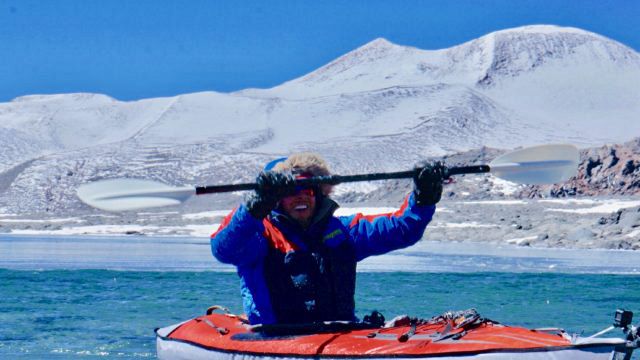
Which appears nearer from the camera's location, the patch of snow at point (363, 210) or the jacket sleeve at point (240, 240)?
the jacket sleeve at point (240, 240)

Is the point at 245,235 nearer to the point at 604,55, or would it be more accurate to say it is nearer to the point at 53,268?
the point at 53,268

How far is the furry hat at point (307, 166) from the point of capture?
20.1 feet

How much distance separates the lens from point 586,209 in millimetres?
49875

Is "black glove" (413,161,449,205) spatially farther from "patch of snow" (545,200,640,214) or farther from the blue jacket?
"patch of snow" (545,200,640,214)

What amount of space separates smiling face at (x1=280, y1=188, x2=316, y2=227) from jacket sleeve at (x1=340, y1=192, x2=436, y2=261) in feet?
1.11

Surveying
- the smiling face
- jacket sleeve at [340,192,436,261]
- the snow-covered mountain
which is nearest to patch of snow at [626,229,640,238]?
jacket sleeve at [340,192,436,261]

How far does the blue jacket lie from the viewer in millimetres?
6051

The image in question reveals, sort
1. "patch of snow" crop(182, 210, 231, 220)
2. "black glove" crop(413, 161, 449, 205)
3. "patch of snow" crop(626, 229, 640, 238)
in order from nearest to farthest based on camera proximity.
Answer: "black glove" crop(413, 161, 449, 205), "patch of snow" crop(626, 229, 640, 238), "patch of snow" crop(182, 210, 231, 220)

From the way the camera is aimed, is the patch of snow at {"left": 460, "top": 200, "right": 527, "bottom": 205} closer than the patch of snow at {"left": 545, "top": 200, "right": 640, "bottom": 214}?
No

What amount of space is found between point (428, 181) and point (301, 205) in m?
0.73

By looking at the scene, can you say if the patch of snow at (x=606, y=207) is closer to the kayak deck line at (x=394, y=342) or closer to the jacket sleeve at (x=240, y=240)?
the kayak deck line at (x=394, y=342)

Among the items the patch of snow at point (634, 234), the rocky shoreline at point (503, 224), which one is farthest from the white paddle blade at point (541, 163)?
the patch of snow at point (634, 234)

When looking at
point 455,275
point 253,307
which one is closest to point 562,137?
point 455,275

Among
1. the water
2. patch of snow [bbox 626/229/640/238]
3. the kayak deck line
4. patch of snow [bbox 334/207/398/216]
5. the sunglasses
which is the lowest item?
patch of snow [bbox 334/207/398/216]
